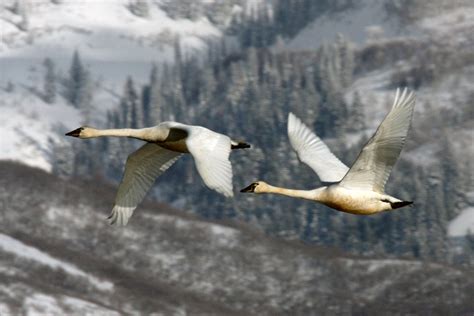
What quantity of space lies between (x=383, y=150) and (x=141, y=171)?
7.88m

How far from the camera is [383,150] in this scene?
40500 millimetres

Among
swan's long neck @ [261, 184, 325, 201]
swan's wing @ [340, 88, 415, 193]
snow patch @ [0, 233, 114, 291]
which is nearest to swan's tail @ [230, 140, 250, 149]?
swan's long neck @ [261, 184, 325, 201]

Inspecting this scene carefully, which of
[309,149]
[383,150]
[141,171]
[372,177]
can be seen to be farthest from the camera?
[141,171]

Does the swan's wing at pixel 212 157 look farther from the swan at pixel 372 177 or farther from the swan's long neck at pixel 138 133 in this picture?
the swan's long neck at pixel 138 133

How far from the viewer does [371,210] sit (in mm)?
40844

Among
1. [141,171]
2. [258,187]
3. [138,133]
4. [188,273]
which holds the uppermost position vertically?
[138,133]

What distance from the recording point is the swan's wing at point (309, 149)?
44781mm

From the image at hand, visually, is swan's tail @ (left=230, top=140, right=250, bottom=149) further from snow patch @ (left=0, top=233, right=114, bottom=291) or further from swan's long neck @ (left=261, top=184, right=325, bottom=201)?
snow patch @ (left=0, top=233, right=114, bottom=291)

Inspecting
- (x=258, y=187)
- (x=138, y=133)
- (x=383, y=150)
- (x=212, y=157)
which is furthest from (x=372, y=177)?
(x=138, y=133)

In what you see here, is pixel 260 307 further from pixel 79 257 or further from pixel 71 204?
pixel 71 204

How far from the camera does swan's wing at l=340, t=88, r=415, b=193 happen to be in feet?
131

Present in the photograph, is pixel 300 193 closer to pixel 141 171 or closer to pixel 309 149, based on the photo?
pixel 309 149

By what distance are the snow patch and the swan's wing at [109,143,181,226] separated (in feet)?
302

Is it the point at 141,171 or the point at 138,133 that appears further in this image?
the point at 141,171
